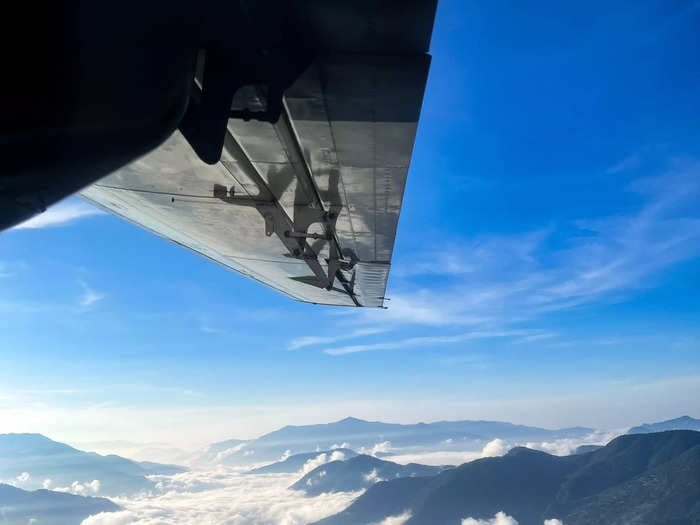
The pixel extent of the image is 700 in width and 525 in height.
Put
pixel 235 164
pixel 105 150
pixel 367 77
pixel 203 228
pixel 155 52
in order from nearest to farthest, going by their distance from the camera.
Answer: pixel 105 150 → pixel 155 52 → pixel 367 77 → pixel 235 164 → pixel 203 228

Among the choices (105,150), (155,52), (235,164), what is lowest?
(105,150)

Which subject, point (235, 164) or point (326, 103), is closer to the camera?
point (326, 103)

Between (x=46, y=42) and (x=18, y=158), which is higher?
(x=46, y=42)

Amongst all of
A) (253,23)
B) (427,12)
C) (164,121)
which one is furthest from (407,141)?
(164,121)

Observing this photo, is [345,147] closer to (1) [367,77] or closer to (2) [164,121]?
(1) [367,77]

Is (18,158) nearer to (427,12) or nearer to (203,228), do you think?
(427,12)

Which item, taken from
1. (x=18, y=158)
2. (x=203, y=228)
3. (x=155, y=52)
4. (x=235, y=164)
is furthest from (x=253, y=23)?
(x=203, y=228)

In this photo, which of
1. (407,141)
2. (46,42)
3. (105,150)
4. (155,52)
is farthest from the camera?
(407,141)
